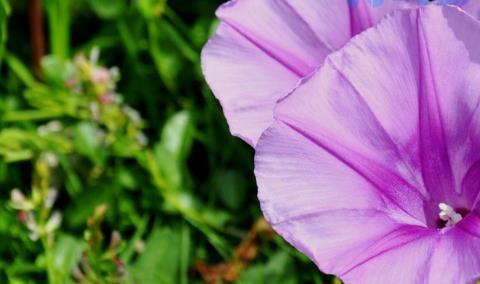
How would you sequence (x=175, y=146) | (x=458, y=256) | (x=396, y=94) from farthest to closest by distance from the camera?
(x=175, y=146), (x=396, y=94), (x=458, y=256)

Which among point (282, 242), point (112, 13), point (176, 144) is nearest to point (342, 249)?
point (282, 242)

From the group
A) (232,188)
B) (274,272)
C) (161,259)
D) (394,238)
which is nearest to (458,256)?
(394,238)

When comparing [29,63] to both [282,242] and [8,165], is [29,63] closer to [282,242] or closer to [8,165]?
[8,165]

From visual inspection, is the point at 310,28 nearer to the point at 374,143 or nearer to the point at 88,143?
the point at 374,143

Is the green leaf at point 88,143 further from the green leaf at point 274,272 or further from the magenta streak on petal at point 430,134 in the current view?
the magenta streak on petal at point 430,134

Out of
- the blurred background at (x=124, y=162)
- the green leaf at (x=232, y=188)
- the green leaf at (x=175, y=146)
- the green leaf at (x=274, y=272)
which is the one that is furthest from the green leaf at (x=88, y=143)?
the green leaf at (x=274, y=272)

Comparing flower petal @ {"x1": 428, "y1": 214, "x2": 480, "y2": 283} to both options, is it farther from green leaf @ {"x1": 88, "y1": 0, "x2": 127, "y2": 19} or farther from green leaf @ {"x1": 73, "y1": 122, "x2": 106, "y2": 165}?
green leaf @ {"x1": 88, "y1": 0, "x2": 127, "y2": 19}

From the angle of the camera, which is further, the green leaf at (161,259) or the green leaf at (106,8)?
the green leaf at (106,8)
